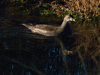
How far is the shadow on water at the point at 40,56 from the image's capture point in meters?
6.84

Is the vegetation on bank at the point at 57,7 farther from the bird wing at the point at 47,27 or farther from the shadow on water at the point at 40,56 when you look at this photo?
the shadow on water at the point at 40,56

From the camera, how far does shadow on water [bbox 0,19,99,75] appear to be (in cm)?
684

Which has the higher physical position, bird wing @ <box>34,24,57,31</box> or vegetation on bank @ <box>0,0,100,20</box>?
vegetation on bank @ <box>0,0,100,20</box>

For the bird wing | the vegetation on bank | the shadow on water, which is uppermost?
the vegetation on bank

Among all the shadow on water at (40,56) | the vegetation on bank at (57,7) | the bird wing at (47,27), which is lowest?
the shadow on water at (40,56)

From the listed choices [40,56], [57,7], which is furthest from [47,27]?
[57,7]

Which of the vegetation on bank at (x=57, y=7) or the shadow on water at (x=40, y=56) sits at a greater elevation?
the vegetation on bank at (x=57, y=7)

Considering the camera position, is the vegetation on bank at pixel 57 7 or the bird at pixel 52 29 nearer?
the bird at pixel 52 29

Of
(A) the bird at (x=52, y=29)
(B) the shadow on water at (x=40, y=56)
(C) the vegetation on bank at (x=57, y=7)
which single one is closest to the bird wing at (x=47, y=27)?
(A) the bird at (x=52, y=29)

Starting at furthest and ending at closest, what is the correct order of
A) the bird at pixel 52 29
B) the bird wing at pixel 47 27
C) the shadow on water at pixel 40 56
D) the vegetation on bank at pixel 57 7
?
the vegetation on bank at pixel 57 7 → the bird wing at pixel 47 27 → the bird at pixel 52 29 → the shadow on water at pixel 40 56

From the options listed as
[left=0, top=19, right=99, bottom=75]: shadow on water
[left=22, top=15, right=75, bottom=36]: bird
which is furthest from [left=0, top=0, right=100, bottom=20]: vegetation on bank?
[left=0, top=19, right=99, bottom=75]: shadow on water

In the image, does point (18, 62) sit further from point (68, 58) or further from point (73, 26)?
point (73, 26)

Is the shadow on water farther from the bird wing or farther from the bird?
the bird wing

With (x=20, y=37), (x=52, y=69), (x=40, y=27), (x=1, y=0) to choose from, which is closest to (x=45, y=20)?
(x=40, y=27)
